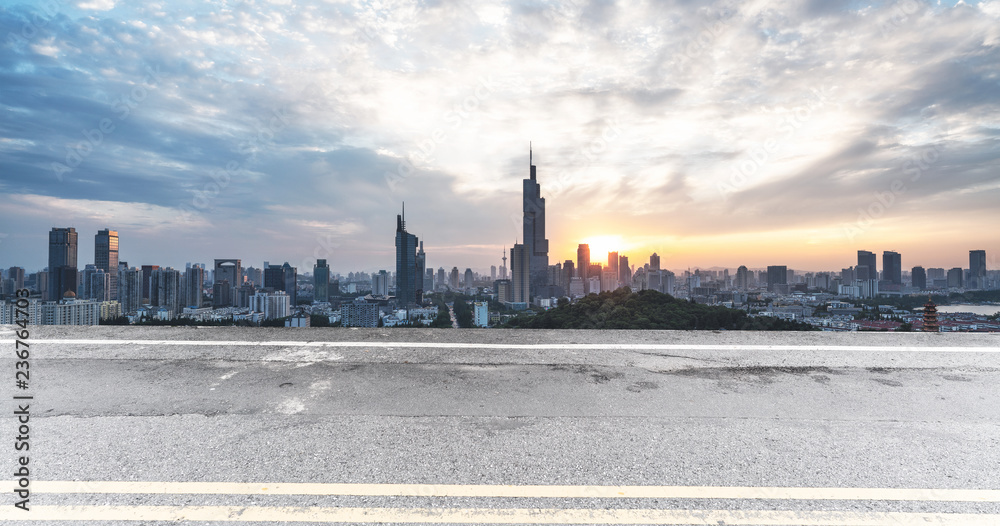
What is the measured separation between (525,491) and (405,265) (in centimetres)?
11572

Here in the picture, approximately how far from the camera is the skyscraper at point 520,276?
110 meters

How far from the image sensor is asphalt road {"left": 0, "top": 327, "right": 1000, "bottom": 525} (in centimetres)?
246

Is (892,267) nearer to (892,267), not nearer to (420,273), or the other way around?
(892,267)

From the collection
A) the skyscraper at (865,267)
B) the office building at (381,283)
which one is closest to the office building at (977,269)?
the skyscraper at (865,267)

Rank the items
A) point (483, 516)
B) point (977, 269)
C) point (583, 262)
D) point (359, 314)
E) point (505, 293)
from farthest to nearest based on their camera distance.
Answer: point (583, 262), point (505, 293), point (359, 314), point (977, 269), point (483, 516)

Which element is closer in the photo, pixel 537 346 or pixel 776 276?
pixel 537 346

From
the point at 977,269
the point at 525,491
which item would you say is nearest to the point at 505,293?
the point at 977,269

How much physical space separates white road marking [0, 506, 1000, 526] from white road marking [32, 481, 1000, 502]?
14 cm

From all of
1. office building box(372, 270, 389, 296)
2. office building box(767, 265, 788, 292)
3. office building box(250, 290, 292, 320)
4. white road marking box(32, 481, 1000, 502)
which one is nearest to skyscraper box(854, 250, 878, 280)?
office building box(767, 265, 788, 292)

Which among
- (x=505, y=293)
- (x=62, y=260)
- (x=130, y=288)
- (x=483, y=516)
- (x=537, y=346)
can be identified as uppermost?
(x=62, y=260)

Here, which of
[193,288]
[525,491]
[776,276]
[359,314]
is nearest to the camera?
[525,491]

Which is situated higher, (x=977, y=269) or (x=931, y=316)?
(x=977, y=269)

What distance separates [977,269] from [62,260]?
97908mm

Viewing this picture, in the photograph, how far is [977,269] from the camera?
185 ft
